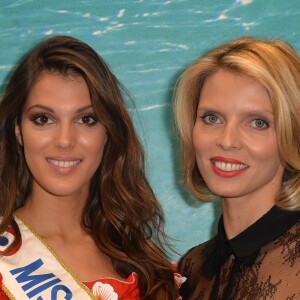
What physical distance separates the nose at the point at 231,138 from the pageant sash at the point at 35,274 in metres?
0.61

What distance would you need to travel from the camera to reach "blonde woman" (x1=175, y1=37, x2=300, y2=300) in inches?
84.4

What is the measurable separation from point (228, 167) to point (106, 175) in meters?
0.47

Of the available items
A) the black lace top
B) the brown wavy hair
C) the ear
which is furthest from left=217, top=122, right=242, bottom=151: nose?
the ear

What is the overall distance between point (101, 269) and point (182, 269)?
34 centimetres

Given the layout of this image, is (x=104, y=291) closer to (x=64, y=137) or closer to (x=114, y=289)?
(x=114, y=289)

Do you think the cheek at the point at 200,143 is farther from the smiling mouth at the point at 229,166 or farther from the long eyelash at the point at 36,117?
the long eyelash at the point at 36,117

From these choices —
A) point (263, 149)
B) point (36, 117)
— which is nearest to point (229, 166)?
point (263, 149)

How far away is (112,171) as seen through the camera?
2.52 metres

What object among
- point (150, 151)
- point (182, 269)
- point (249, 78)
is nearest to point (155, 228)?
point (182, 269)

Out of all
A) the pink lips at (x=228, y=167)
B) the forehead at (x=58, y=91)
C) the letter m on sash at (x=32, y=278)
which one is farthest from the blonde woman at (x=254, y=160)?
the letter m on sash at (x=32, y=278)

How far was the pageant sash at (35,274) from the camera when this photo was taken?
2281 mm

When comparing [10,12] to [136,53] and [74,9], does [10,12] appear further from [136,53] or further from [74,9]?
[136,53]

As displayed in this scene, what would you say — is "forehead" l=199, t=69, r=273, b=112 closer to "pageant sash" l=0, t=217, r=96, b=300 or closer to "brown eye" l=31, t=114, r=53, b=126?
"brown eye" l=31, t=114, r=53, b=126

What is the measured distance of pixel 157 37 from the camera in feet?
9.73
